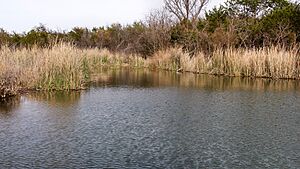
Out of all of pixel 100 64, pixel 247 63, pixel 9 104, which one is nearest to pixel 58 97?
pixel 9 104

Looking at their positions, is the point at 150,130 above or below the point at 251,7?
below

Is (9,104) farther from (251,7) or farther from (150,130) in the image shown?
(251,7)

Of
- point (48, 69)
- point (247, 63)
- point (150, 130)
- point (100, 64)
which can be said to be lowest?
point (150, 130)

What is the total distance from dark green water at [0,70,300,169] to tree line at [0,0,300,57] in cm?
516

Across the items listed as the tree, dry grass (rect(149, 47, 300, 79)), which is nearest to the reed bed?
dry grass (rect(149, 47, 300, 79))

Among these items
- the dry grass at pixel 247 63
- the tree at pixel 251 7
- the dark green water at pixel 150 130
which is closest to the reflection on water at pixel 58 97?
the dark green water at pixel 150 130

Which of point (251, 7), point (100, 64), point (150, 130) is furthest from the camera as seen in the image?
point (251, 7)

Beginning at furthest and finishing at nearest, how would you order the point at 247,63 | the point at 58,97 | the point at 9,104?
the point at 247,63 < the point at 58,97 < the point at 9,104

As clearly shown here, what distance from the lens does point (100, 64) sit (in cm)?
1902

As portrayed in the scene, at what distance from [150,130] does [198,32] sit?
574 inches

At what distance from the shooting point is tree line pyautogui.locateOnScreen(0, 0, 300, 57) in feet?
57.7

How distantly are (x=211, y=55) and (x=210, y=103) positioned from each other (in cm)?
892

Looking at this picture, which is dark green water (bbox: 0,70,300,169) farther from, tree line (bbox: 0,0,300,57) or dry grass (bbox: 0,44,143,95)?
tree line (bbox: 0,0,300,57)

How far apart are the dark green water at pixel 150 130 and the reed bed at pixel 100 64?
0.62 m
